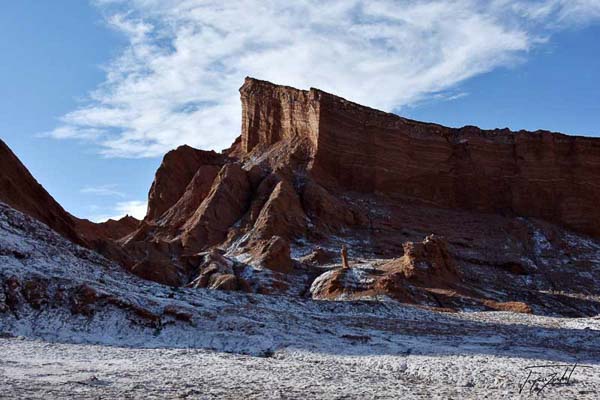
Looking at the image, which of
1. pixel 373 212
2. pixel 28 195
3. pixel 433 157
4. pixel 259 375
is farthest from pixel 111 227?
pixel 259 375

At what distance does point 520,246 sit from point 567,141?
71.5 feet

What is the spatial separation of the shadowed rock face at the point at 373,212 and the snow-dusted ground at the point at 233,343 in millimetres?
14267

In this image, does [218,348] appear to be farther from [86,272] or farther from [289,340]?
[86,272]

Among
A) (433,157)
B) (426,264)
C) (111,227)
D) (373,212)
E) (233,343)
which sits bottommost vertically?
(233,343)

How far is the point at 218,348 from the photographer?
19219mm

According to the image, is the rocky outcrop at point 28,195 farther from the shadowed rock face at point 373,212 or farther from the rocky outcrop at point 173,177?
the rocky outcrop at point 173,177

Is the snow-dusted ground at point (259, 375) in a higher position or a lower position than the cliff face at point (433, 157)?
lower

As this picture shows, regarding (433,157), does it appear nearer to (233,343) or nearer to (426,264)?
(426,264)

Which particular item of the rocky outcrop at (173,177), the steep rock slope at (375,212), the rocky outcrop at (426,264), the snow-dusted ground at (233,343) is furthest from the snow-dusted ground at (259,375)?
the rocky outcrop at (173,177)

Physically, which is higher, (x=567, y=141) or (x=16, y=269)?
(x=567, y=141)

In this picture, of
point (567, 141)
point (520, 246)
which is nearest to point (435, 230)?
point (520, 246)

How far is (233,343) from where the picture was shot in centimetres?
1952
